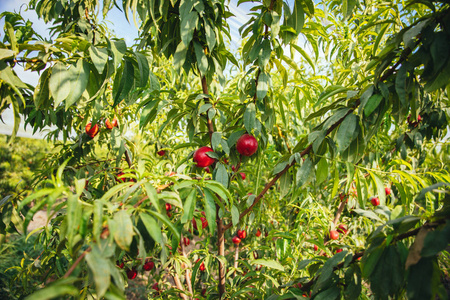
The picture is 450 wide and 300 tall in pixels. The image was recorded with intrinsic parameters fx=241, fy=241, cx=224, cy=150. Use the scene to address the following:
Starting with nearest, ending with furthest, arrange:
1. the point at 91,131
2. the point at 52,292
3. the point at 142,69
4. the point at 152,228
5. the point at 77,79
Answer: the point at 52,292 < the point at 152,228 < the point at 77,79 < the point at 142,69 < the point at 91,131

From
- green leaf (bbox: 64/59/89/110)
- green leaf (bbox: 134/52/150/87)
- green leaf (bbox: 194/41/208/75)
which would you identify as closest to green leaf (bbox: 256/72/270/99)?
green leaf (bbox: 194/41/208/75)

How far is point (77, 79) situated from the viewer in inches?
19.4

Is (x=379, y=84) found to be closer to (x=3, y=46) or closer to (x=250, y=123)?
(x=250, y=123)

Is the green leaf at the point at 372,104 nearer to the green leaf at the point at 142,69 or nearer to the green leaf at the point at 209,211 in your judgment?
the green leaf at the point at 209,211

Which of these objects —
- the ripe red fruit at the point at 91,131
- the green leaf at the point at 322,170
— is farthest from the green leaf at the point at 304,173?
the ripe red fruit at the point at 91,131

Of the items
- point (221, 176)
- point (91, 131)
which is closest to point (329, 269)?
point (221, 176)

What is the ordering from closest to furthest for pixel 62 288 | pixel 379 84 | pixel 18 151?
1. pixel 62 288
2. pixel 379 84
3. pixel 18 151

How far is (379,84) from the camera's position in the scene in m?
0.53

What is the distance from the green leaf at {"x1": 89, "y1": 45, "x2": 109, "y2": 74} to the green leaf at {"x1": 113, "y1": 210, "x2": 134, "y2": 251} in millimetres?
299

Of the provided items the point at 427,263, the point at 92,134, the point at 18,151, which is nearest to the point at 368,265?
the point at 427,263

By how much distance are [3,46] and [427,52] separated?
81 cm

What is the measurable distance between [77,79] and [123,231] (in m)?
0.34

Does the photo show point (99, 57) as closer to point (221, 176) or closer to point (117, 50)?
point (117, 50)

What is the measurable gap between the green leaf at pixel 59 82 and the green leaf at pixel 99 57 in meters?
0.06
